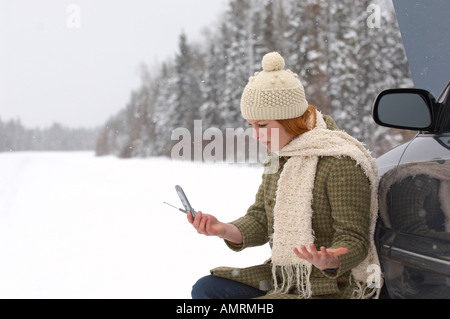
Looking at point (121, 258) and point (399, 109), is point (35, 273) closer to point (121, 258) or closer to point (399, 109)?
point (121, 258)

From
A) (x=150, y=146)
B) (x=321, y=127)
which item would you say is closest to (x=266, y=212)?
(x=321, y=127)

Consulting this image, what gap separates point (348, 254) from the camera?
1.78m

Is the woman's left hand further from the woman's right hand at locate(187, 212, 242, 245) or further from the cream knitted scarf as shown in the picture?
the woman's right hand at locate(187, 212, 242, 245)

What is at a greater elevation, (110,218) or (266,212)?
(266,212)

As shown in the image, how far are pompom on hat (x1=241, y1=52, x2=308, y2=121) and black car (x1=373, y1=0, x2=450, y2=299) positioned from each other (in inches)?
12.9

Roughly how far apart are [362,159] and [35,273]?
17.5ft

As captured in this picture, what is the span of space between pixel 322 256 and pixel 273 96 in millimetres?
747

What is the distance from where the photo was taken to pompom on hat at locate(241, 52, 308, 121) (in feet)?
6.88

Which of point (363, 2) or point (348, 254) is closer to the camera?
point (348, 254)

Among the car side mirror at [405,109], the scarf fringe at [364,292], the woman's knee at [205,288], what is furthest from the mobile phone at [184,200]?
the car side mirror at [405,109]

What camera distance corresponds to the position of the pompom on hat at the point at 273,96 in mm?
2096

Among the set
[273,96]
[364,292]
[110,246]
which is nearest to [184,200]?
[273,96]

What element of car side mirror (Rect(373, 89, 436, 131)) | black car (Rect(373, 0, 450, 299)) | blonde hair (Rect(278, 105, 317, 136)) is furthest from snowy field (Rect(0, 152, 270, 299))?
car side mirror (Rect(373, 89, 436, 131))

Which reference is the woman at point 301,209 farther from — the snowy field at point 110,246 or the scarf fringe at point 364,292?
the snowy field at point 110,246
